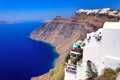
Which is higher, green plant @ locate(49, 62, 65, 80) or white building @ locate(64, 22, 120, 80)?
white building @ locate(64, 22, 120, 80)

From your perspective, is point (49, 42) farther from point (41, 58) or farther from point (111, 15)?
point (111, 15)

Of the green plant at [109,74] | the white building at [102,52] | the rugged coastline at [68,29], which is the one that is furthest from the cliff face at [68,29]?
the green plant at [109,74]

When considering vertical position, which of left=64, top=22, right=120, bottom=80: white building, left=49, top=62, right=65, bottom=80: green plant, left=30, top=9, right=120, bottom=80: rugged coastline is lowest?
left=49, top=62, right=65, bottom=80: green plant

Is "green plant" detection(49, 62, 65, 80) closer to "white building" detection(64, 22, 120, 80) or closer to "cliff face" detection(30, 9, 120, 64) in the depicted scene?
"white building" detection(64, 22, 120, 80)

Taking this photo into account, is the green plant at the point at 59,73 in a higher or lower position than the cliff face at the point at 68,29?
lower

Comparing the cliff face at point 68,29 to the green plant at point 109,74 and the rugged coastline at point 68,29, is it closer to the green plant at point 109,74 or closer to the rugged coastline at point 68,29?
the rugged coastline at point 68,29

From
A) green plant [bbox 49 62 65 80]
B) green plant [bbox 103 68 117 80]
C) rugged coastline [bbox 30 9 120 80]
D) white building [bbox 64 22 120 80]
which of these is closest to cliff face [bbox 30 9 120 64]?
rugged coastline [bbox 30 9 120 80]

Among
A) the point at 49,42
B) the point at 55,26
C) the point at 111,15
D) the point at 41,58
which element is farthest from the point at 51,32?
the point at 111,15
